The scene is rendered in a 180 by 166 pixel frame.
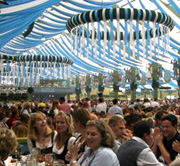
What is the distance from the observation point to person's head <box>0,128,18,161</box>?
2.24 m

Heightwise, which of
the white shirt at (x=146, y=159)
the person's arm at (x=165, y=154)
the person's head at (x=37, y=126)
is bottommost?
the person's arm at (x=165, y=154)

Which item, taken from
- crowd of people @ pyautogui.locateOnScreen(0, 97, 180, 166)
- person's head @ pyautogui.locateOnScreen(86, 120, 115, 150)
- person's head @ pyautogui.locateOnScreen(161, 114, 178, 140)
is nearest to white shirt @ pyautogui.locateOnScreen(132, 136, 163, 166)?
crowd of people @ pyautogui.locateOnScreen(0, 97, 180, 166)

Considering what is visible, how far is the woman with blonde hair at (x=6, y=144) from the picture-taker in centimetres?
224

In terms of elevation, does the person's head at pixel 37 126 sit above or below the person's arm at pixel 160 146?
above

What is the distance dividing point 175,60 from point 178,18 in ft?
14.4

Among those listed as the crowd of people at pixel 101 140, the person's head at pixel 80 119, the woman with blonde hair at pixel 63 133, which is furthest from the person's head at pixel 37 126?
the person's head at pixel 80 119

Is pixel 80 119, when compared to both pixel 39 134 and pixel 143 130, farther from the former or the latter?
pixel 143 130

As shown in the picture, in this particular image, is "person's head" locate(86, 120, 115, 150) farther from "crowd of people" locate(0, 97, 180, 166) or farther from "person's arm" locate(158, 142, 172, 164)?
"person's arm" locate(158, 142, 172, 164)

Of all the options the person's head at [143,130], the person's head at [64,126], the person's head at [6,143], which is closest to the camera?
the person's head at [6,143]

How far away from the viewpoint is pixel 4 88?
29.3 metres

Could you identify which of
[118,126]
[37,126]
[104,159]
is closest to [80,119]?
[118,126]

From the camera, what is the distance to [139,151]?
267 cm

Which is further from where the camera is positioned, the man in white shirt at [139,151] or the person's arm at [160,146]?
the person's arm at [160,146]

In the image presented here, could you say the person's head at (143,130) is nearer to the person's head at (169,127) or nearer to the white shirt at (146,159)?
the white shirt at (146,159)
